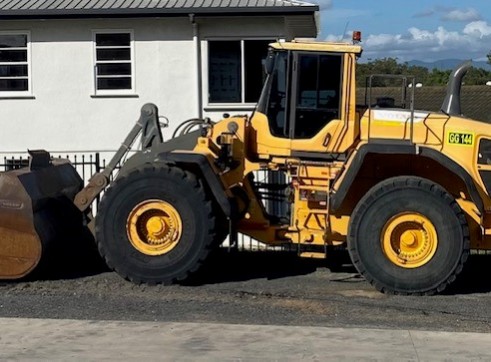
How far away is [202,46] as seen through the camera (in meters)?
17.5

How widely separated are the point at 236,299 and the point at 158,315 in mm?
1130

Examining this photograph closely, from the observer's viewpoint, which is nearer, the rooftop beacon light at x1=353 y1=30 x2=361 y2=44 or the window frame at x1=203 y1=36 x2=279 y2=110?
the rooftop beacon light at x1=353 y1=30 x2=361 y2=44

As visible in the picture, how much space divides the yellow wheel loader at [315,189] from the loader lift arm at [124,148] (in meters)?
0.56

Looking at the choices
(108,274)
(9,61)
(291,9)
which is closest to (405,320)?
(108,274)

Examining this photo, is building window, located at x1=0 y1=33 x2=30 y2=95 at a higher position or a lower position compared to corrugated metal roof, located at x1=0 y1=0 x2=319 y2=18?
lower

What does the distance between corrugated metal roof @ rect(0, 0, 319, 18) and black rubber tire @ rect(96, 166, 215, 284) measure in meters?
7.37

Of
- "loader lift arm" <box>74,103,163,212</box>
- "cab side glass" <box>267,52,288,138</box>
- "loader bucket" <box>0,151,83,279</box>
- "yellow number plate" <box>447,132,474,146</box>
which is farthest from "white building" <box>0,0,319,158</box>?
Result: "yellow number plate" <box>447,132,474,146</box>

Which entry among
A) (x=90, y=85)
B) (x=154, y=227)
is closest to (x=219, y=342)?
(x=154, y=227)

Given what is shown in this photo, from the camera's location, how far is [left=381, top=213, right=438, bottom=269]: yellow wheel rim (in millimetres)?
9555

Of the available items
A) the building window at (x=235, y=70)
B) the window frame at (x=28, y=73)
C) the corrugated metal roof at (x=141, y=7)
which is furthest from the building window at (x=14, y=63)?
the building window at (x=235, y=70)

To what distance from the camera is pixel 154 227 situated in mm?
10109

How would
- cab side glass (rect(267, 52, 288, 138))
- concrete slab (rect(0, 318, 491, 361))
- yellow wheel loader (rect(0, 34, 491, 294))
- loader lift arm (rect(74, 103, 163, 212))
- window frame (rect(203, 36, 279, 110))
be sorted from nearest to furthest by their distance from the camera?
concrete slab (rect(0, 318, 491, 361))
yellow wheel loader (rect(0, 34, 491, 294))
cab side glass (rect(267, 52, 288, 138))
loader lift arm (rect(74, 103, 163, 212))
window frame (rect(203, 36, 279, 110))

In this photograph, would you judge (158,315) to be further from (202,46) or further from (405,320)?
(202,46)

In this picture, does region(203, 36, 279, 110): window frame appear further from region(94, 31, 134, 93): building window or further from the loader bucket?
the loader bucket
